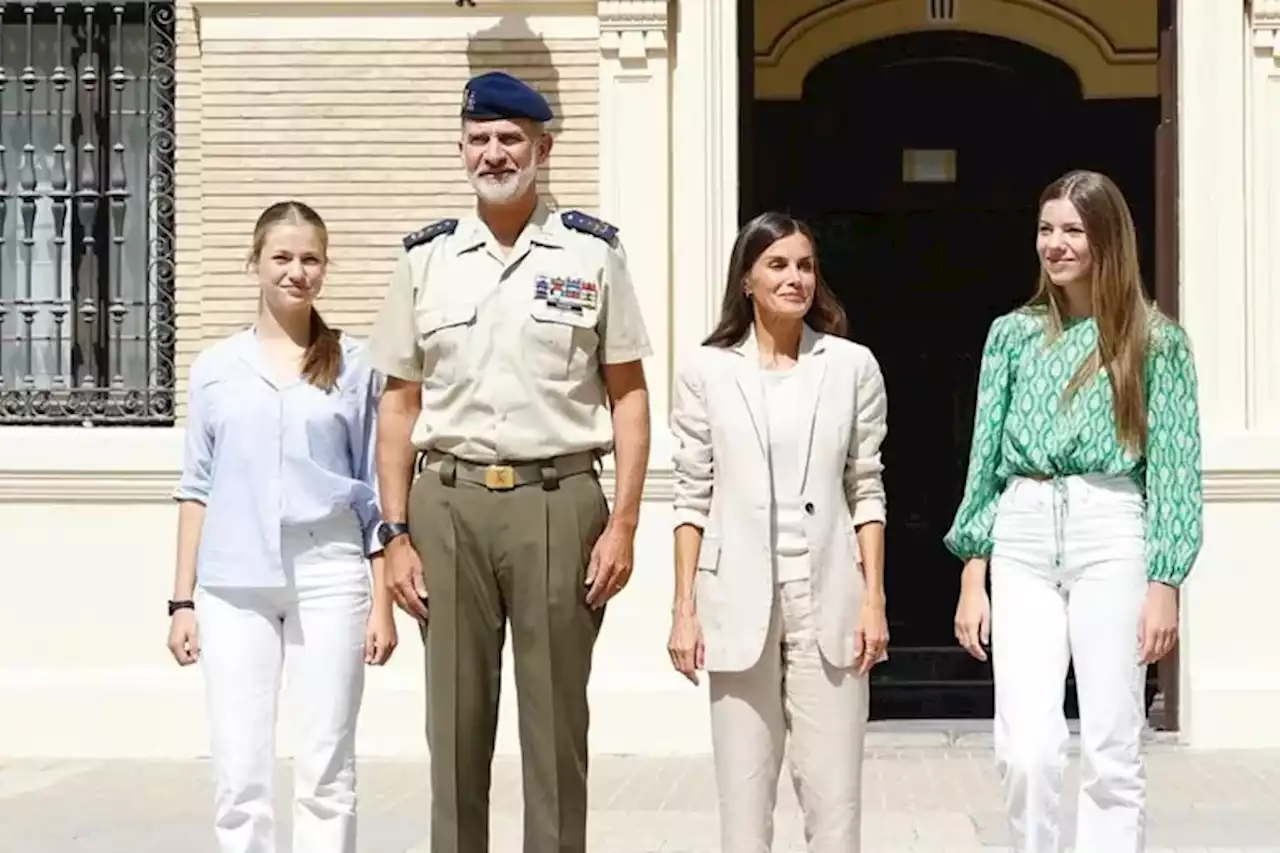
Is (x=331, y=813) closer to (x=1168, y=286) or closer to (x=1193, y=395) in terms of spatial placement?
(x=1193, y=395)

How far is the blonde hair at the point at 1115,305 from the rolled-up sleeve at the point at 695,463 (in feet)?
2.91

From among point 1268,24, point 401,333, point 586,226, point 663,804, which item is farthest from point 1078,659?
point 1268,24

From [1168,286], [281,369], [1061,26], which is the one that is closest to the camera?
[281,369]

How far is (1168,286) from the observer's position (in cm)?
970

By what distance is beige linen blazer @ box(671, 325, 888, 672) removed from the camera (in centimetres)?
492

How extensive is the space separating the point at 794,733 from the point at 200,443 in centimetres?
174

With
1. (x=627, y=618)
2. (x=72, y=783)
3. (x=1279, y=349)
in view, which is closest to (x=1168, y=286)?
(x=1279, y=349)

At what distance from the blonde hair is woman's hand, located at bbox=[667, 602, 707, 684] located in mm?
1058

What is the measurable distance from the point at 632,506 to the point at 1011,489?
37.3 inches

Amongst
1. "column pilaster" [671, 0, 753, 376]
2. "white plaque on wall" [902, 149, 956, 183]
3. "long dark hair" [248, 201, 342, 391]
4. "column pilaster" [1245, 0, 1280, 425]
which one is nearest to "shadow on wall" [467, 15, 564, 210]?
"column pilaster" [671, 0, 753, 376]

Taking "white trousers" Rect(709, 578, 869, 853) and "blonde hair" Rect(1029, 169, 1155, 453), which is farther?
"blonde hair" Rect(1029, 169, 1155, 453)

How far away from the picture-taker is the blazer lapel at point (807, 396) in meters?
4.98

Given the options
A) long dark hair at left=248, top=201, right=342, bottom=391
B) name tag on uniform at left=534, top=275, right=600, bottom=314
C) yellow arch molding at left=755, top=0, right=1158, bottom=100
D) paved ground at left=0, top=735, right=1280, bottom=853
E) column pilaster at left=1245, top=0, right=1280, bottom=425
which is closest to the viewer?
name tag on uniform at left=534, top=275, right=600, bottom=314

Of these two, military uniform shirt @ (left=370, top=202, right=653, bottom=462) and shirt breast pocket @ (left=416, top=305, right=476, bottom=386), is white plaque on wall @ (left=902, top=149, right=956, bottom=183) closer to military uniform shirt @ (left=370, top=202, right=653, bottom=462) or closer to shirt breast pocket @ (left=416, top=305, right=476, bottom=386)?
military uniform shirt @ (left=370, top=202, right=653, bottom=462)
